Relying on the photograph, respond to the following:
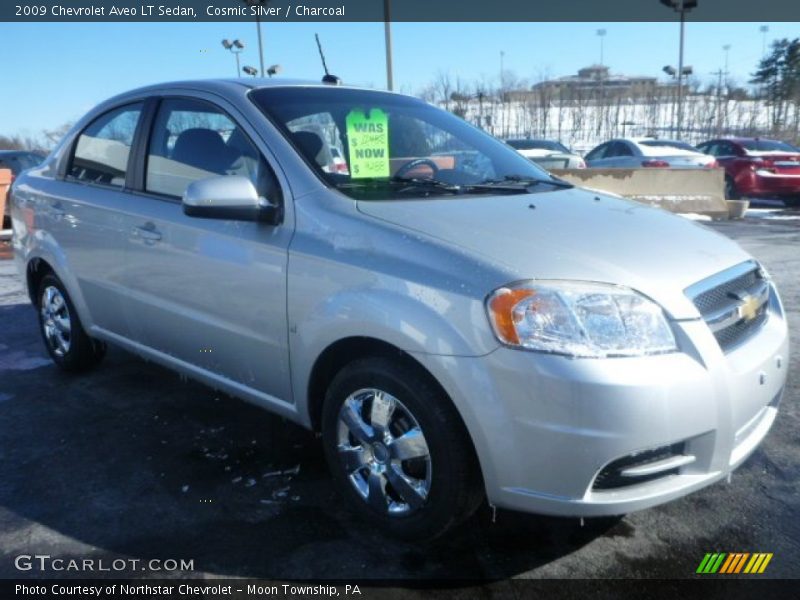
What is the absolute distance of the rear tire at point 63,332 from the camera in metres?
4.46

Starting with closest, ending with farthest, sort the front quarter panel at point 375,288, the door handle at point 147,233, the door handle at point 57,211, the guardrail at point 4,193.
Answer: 1. the front quarter panel at point 375,288
2. the door handle at point 147,233
3. the door handle at point 57,211
4. the guardrail at point 4,193

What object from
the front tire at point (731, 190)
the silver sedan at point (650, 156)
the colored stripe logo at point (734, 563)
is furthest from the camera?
the front tire at point (731, 190)

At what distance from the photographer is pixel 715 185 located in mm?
12094

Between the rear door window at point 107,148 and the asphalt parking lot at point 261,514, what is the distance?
1331mm

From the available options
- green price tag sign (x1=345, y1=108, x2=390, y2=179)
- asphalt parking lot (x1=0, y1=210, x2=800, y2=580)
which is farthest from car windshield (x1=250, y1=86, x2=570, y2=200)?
asphalt parking lot (x1=0, y1=210, x2=800, y2=580)

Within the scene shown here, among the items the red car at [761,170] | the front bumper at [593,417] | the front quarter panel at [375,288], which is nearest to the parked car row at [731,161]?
the red car at [761,170]

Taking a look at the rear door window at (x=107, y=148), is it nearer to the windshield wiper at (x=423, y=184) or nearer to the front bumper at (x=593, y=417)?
the windshield wiper at (x=423, y=184)

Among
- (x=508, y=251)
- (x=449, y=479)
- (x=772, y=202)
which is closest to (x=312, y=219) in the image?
(x=508, y=251)

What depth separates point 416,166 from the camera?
3289 millimetres

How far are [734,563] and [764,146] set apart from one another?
13791mm

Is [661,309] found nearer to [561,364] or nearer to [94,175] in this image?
[561,364]

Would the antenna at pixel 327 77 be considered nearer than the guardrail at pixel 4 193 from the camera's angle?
Yes

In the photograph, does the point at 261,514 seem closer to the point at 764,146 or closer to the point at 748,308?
the point at 748,308

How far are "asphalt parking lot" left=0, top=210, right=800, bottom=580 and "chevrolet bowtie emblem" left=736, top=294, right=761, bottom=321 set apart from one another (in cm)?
82
